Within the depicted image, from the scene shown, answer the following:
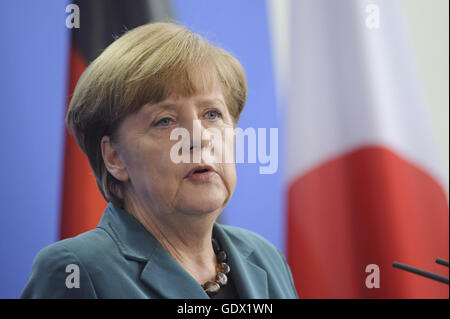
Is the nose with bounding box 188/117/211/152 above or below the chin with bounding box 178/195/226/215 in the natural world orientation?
above

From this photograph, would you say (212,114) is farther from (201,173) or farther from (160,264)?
(160,264)

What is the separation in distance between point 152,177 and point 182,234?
0.14 m

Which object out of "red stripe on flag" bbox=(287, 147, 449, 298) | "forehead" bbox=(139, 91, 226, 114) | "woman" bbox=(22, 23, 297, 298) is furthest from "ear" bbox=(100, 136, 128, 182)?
"red stripe on flag" bbox=(287, 147, 449, 298)

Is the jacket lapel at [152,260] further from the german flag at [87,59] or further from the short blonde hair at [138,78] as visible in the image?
the german flag at [87,59]

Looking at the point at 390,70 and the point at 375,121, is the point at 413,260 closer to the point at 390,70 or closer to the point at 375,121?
the point at 375,121

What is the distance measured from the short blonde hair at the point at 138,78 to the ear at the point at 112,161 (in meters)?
0.02

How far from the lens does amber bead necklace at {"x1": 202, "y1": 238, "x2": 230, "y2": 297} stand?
0.94m

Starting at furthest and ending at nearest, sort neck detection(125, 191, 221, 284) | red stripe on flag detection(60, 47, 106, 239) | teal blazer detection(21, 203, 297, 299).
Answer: red stripe on flag detection(60, 47, 106, 239) → neck detection(125, 191, 221, 284) → teal blazer detection(21, 203, 297, 299)

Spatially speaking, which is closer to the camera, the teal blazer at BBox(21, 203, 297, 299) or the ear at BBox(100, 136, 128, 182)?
the teal blazer at BBox(21, 203, 297, 299)

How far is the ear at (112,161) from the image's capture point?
0.96 m

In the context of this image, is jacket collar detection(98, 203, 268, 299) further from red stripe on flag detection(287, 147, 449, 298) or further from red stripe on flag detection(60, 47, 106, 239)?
red stripe on flag detection(287, 147, 449, 298)

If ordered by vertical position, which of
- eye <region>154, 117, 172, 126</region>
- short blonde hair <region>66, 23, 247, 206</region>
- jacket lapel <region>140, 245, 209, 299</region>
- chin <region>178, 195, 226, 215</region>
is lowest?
jacket lapel <region>140, 245, 209, 299</region>

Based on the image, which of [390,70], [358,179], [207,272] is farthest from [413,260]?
[207,272]

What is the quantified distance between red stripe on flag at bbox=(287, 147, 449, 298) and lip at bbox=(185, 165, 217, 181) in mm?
526
